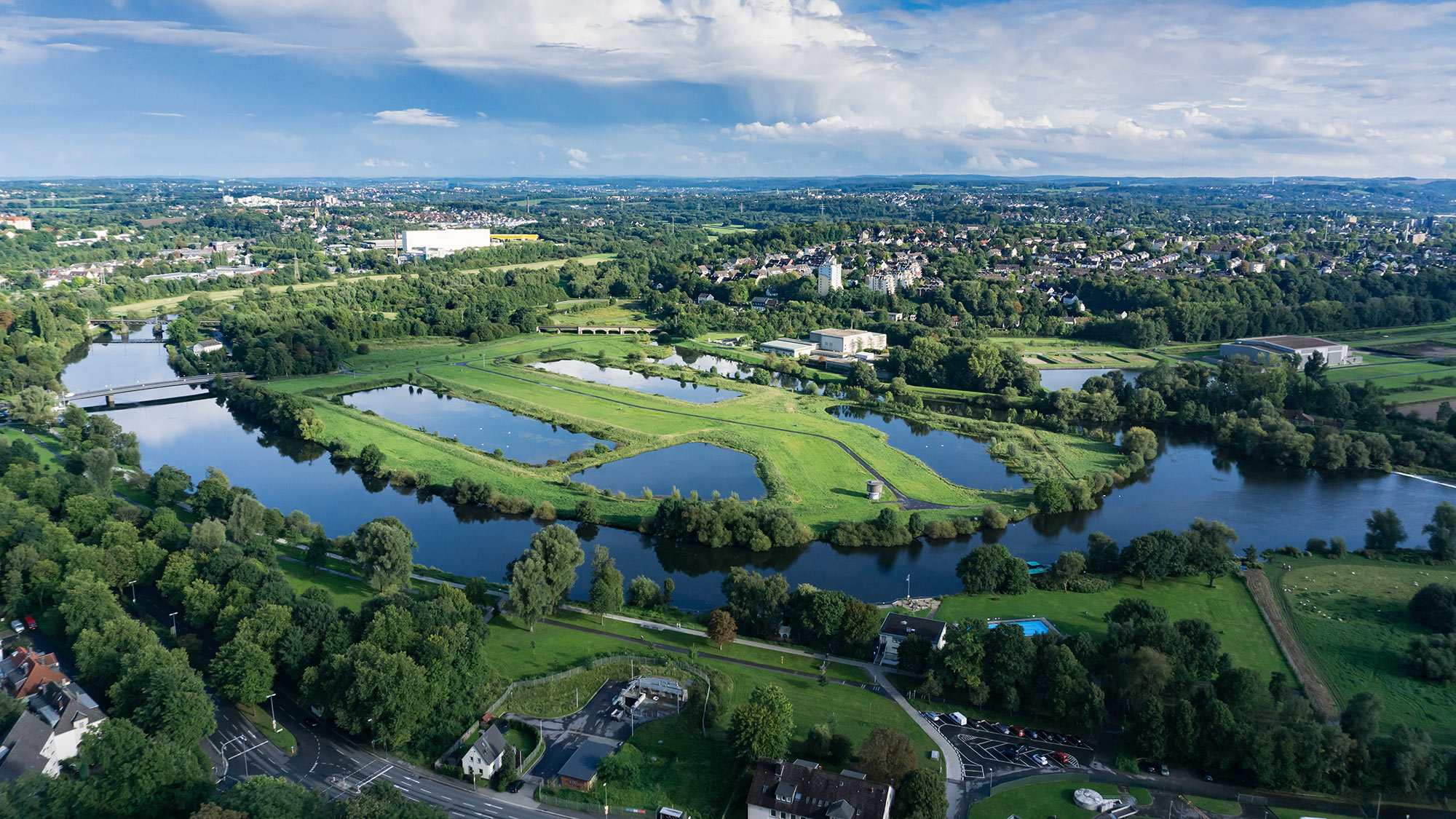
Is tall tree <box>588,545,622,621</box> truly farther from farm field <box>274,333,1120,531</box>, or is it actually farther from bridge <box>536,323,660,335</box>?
bridge <box>536,323,660,335</box>

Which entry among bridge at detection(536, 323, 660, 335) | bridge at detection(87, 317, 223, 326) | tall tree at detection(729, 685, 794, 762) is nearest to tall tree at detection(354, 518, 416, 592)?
tall tree at detection(729, 685, 794, 762)

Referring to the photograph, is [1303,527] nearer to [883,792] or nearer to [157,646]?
[883,792]

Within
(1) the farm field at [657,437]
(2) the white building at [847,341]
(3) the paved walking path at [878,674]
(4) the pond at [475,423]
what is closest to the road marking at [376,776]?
(3) the paved walking path at [878,674]

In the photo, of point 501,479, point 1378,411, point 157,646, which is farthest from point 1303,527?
point 157,646

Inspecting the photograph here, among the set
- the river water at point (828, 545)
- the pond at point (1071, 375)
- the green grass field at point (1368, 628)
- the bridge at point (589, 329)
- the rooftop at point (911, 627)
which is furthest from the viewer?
the bridge at point (589, 329)

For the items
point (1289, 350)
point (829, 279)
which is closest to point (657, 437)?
point (1289, 350)

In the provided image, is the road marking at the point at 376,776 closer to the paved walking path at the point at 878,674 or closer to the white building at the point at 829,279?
the paved walking path at the point at 878,674

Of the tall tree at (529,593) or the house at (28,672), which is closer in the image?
the house at (28,672)
